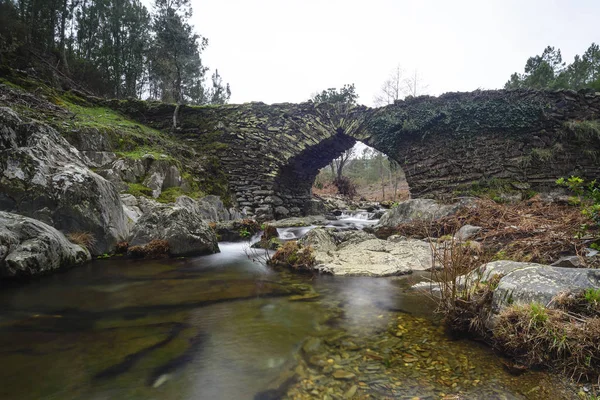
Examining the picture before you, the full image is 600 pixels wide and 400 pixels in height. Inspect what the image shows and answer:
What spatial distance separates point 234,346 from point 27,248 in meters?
4.10

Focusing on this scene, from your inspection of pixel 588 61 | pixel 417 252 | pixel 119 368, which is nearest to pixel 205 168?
pixel 417 252

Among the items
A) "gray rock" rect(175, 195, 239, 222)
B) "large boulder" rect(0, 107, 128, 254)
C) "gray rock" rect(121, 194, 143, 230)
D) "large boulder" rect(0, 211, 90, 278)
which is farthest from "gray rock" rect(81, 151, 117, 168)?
"large boulder" rect(0, 211, 90, 278)

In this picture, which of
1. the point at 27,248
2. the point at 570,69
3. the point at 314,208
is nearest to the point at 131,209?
the point at 27,248

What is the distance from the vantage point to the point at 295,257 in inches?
240

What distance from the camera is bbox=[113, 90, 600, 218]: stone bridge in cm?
1100

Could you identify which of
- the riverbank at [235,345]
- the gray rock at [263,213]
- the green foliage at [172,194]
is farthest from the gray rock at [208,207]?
the riverbank at [235,345]

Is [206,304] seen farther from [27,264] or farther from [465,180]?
[465,180]

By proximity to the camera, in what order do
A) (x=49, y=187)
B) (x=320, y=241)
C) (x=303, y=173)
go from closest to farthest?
(x=49, y=187) < (x=320, y=241) < (x=303, y=173)

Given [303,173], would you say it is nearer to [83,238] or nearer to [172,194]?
[172,194]

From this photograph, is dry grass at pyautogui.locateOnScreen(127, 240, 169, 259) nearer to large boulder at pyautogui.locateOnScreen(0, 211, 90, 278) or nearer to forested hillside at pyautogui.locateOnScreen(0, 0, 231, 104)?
large boulder at pyautogui.locateOnScreen(0, 211, 90, 278)

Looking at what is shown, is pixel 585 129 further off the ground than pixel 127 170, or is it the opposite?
pixel 585 129

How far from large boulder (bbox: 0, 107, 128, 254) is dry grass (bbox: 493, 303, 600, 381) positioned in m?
7.26

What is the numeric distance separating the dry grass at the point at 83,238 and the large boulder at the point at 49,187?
Answer: 0.07m

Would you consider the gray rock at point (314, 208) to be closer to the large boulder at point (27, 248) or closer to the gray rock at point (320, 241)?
the gray rock at point (320, 241)
